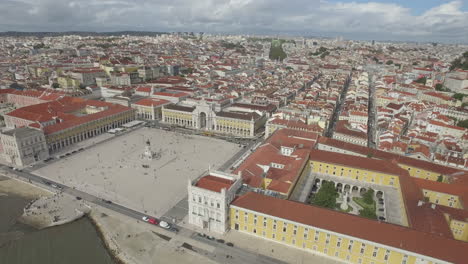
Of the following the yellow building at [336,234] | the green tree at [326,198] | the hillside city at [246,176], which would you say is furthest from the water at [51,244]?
the green tree at [326,198]

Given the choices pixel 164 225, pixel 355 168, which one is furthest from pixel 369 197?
pixel 164 225

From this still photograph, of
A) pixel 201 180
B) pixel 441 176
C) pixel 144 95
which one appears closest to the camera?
pixel 201 180

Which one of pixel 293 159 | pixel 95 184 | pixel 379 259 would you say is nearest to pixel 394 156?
pixel 293 159

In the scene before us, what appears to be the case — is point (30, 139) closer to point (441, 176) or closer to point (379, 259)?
point (379, 259)

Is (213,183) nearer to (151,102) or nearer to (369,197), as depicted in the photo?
(369,197)

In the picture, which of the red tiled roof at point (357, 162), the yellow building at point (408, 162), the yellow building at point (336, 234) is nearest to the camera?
the yellow building at point (336, 234)

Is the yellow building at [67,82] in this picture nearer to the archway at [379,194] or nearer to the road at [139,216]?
the road at [139,216]
